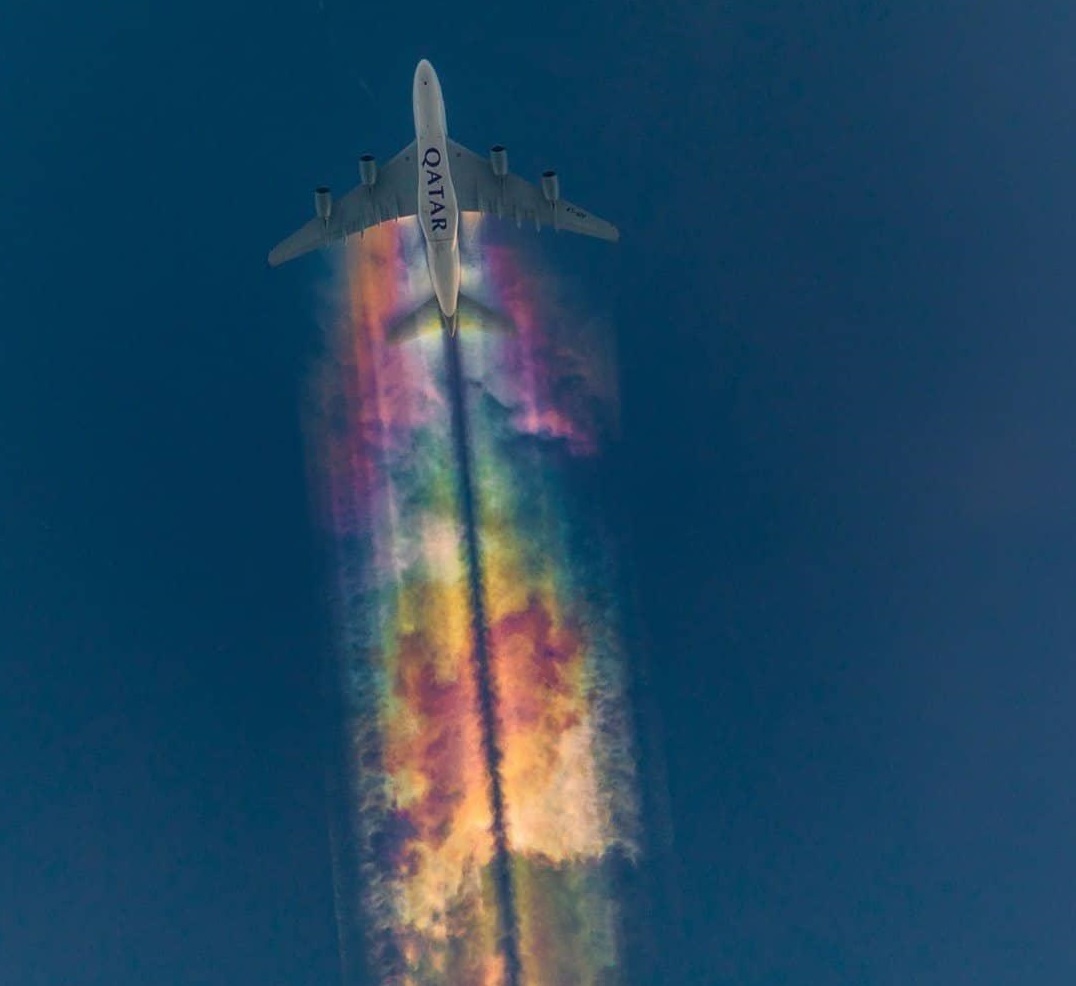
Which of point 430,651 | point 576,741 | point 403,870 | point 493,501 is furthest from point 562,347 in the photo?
point 403,870

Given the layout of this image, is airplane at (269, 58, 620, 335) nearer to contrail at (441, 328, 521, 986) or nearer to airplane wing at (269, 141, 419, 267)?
airplane wing at (269, 141, 419, 267)

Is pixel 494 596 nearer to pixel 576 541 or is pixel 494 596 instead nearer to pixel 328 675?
pixel 576 541

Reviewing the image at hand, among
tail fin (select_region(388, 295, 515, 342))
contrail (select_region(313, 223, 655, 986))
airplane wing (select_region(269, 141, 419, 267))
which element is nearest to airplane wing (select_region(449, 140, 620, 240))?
airplane wing (select_region(269, 141, 419, 267))

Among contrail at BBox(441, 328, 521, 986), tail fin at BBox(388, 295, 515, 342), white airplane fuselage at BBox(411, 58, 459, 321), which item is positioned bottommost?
contrail at BBox(441, 328, 521, 986)

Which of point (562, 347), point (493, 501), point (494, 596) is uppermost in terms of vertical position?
point (562, 347)

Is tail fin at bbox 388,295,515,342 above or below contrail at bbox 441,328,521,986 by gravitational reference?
above

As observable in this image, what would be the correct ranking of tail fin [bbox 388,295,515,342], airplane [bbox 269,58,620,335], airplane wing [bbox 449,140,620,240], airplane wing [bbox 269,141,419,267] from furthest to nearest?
tail fin [bbox 388,295,515,342] → airplane wing [bbox 449,140,620,240] → airplane wing [bbox 269,141,419,267] → airplane [bbox 269,58,620,335]

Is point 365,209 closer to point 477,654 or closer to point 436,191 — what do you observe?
point 436,191
